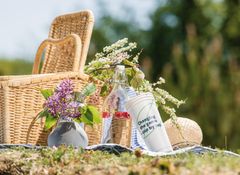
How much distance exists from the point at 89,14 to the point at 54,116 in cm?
126

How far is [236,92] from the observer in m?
9.55

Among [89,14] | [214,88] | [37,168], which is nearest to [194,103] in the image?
[214,88]

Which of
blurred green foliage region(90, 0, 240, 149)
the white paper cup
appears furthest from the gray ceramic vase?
blurred green foliage region(90, 0, 240, 149)

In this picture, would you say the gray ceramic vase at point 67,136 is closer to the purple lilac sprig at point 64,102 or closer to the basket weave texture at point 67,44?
the purple lilac sprig at point 64,102

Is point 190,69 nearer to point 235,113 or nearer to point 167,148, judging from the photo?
point 235,113

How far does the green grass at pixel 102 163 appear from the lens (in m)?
2.51

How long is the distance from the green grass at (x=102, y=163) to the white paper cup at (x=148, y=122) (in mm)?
467

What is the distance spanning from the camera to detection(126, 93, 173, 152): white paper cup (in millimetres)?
3758

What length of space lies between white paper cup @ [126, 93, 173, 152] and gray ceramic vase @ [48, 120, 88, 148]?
33cm

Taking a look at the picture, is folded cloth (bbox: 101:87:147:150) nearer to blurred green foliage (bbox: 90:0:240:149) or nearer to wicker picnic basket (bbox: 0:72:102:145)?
wicker picnic basket (bbox: 0:72:102:145)

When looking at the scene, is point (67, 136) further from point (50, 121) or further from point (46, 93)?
point (46, 93)

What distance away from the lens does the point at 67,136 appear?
12.1ft

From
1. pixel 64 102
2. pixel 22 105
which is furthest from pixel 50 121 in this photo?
pixel 22 105

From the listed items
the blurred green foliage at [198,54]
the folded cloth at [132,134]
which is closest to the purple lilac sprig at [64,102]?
the folded cloth at [132,134]
